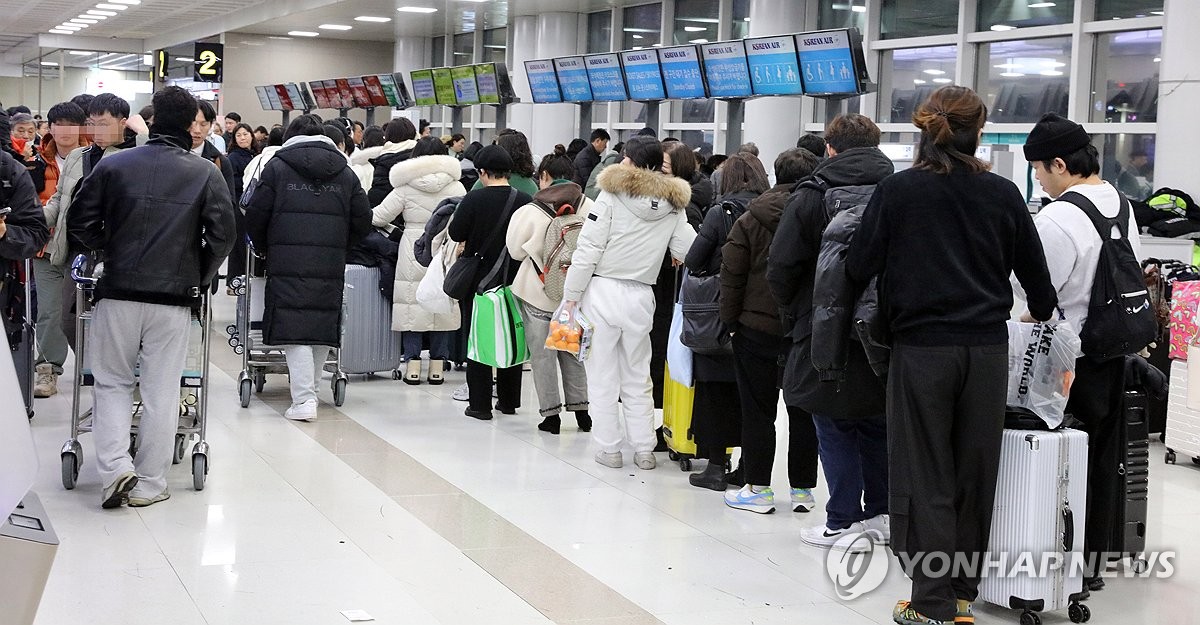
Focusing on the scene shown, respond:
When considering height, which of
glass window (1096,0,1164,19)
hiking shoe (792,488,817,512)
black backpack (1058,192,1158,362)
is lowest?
hiking shoe (792,488,817,512)

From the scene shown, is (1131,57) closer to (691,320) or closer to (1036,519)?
(691,320)

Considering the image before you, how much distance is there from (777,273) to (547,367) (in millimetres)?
2432

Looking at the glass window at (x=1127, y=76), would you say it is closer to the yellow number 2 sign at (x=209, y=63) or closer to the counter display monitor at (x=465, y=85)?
the counter display monitor at (x=465, y=85)

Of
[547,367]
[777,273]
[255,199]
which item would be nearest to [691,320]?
[777,273]

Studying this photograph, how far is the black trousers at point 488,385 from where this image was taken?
7.14 meters

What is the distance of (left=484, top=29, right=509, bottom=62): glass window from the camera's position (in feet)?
76.9

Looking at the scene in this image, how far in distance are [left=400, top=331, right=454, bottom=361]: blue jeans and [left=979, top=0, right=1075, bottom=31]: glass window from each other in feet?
22.3

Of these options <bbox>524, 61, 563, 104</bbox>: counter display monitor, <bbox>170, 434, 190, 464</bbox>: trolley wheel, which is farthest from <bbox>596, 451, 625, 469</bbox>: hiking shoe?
<bbox>524, 61, 563, 104</bbox>: counter display monitor

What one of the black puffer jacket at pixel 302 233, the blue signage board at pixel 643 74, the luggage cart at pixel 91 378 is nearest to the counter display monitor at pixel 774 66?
the blue signage board at pixel 643 74

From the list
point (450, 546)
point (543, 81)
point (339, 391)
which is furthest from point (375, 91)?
point (450, 546)

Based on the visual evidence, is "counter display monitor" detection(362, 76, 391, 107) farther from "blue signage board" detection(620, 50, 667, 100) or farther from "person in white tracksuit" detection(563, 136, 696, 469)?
"person in white tracksuit" detection(563, 136, 696, 469)

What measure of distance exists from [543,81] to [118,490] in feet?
34.2

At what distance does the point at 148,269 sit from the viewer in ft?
15.5

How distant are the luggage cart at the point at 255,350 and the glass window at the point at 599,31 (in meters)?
12.7
